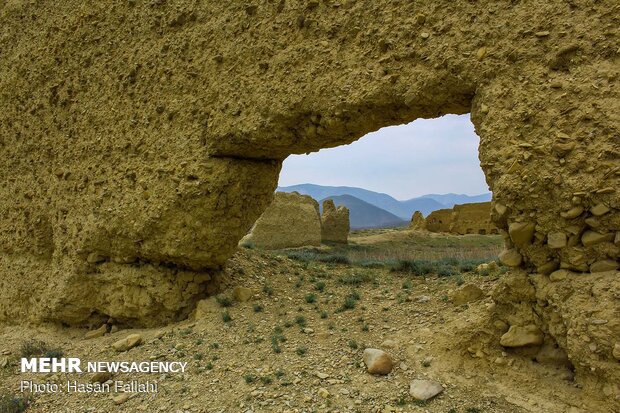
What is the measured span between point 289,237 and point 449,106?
11203 mm

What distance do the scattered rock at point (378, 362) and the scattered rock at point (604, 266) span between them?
1619 mm

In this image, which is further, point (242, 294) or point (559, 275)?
point (242, 294)

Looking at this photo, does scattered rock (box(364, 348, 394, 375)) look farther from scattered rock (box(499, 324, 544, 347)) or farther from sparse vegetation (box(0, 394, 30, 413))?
sparse vegetation (box(0, 394, 30, 413))

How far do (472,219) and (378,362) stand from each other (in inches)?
807

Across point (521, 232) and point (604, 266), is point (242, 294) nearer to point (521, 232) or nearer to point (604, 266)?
point (521, 232)

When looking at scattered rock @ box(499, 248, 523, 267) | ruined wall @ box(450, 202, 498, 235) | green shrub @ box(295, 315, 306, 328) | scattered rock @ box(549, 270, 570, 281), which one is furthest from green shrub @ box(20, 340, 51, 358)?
ruined wall @ box(450, 202, 498, 235)

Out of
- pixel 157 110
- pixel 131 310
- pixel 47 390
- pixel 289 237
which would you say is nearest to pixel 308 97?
pixel 157 110

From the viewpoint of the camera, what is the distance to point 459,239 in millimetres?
21062

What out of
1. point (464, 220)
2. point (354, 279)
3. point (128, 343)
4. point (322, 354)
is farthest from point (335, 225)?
point (322, 354)

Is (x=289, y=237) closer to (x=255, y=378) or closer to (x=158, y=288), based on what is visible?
(x=158, y=288)

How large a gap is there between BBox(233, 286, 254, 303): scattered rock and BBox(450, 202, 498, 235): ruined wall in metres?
19.0

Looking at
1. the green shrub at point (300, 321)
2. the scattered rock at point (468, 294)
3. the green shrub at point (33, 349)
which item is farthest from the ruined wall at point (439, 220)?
the green shrub at point (33, 349)

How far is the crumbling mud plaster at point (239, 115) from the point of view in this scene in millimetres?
3066

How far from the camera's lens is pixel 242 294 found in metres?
5.39
